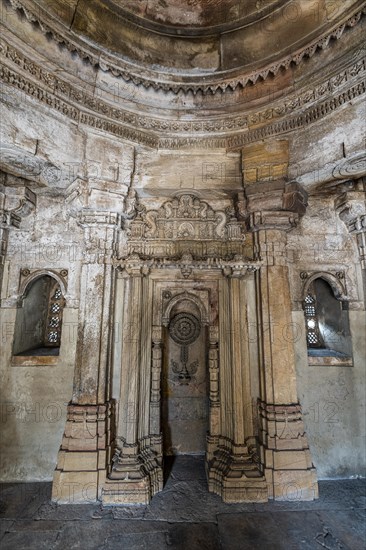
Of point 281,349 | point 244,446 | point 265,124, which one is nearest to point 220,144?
point 265,124

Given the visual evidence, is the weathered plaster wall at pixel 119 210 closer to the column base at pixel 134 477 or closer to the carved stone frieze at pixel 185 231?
the carved stone frieze at pixel 185 231

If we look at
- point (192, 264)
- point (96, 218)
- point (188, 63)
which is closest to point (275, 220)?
point (192, 264)

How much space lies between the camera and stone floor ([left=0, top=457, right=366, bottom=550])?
308cm

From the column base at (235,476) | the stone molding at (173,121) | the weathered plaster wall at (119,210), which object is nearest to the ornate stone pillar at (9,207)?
the weathered plaster wall at (119,210)

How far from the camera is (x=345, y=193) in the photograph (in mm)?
4539

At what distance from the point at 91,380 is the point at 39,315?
5.43 ft

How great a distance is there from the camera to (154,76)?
4.65 meters

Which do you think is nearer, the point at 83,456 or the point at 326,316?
the point at 83,456

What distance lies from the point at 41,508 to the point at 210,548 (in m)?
2.09

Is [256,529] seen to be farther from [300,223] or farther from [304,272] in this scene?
[300,223]

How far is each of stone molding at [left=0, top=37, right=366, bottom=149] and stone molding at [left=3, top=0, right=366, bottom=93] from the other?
454mm

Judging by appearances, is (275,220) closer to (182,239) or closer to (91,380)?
(182,239)

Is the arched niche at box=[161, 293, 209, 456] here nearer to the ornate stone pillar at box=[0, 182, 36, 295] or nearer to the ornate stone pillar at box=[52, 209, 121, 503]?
the ornate stone pillar at box=[52, 209, 121, 503]

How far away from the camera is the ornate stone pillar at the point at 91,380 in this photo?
378 centimetres
